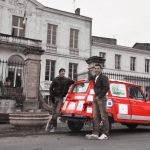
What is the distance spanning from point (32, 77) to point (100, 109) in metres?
7.32

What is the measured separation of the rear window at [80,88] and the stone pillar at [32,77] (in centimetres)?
497

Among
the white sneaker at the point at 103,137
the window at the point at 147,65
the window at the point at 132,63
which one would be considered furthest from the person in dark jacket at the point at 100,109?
the window at the point at 147,65

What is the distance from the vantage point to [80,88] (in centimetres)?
988

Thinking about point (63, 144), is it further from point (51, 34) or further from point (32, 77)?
point (51, 34)

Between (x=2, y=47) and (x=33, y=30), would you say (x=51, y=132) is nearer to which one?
(x=2, y=47)

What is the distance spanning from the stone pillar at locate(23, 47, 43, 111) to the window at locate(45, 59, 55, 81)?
49.0 feet

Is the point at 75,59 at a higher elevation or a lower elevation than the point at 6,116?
higher

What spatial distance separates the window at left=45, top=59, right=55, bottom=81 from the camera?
100 feet

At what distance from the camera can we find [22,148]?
22.5 ft

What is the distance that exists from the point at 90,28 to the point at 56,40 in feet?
15.3

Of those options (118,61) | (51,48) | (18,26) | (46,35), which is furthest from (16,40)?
(118,61)

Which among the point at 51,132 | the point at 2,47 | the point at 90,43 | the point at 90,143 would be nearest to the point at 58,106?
the point at 51,132

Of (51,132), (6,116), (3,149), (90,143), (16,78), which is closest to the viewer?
(3,149)

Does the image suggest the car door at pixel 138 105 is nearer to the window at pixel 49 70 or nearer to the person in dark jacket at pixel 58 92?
the person in dark jacket at pixel 58 92
